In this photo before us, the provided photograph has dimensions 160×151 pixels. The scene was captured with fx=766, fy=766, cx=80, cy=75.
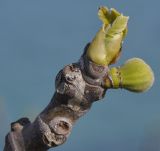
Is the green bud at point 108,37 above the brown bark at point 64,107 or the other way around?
above

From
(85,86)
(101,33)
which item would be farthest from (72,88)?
(101,33)

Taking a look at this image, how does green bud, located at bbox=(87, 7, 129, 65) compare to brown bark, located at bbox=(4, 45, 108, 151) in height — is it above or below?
above

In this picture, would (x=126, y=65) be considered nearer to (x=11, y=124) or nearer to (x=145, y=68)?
(x=145, y=68)
